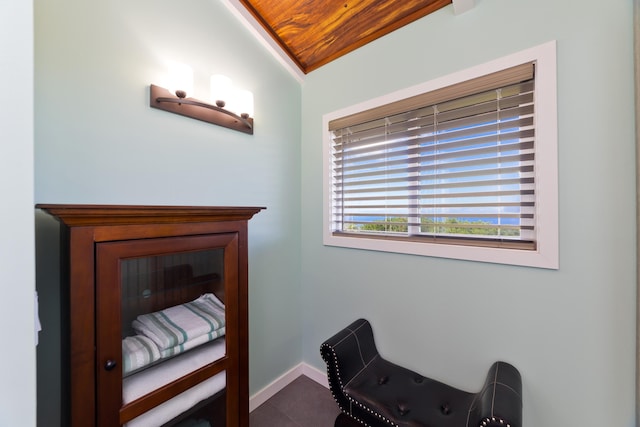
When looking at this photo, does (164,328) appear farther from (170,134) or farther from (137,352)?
(170,134)

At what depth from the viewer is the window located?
1.08 m

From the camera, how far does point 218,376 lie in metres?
1.01

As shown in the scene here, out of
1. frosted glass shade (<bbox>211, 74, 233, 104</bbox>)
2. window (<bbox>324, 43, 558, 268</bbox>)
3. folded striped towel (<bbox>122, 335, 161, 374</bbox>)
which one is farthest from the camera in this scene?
frosted glass shade (<bbox>211, 74, 233, 104</bbox>)

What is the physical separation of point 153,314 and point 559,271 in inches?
67.1

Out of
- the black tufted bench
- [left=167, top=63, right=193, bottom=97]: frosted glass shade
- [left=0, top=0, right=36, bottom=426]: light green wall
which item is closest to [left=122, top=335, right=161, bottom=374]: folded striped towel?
[left=0, top=0, right=36, bottom=426]: light green wall

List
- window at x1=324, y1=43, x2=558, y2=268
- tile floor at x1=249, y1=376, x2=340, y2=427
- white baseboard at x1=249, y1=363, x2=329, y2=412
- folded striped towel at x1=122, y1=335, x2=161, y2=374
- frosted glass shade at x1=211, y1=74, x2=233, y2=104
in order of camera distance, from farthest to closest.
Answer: white baseboard at x1=249, y1=363, x2=329, y2=412 → tile floor at x1=249, y1=376, x2=340, y2=427 → frosted glass shade at x1=211, y1=74, x2=233, y2=104 → window at x1=324, y1=43, x2=558, y2=268 → folded striped towel at x1=122, y1=335, x2=161, y2=374

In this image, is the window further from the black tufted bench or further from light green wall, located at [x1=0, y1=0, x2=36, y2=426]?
light green wall, located at [x1=0, y1=0, x2=36, y2=426]

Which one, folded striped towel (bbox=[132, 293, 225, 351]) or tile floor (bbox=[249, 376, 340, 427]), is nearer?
folded striped towel (bbox=[132, 293, 225, 351])

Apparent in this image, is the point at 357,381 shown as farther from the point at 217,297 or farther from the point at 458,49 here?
the point at 458,49

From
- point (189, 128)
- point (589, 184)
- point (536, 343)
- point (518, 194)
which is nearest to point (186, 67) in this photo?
point (189, 128)

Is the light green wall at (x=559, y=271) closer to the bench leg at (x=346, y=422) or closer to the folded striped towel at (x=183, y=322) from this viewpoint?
the bench leg at (x=346, y=422)

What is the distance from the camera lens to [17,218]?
1.61 feet

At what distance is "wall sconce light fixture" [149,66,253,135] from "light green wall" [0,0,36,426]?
0.76m

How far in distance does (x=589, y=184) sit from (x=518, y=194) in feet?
0.76
